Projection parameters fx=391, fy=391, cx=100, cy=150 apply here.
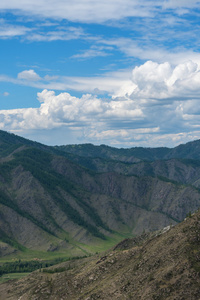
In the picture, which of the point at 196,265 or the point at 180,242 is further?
the point at 180,242

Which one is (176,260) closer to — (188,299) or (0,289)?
(188,299)

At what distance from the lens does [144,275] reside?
105438mm

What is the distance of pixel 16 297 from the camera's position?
14988 cm

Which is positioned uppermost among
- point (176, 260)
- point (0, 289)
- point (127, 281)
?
point (176, 260)

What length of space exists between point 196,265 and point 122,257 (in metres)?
40.9

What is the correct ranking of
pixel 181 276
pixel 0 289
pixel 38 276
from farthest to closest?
pixel 0 289 < pixel 38 276 < pixel 181 276

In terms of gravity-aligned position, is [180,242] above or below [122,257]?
above

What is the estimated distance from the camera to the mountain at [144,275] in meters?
92.8

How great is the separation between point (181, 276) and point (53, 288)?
57.9m

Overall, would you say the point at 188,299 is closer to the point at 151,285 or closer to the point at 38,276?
the point at 151,285

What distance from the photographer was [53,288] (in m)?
136

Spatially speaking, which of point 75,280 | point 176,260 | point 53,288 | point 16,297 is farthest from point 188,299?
point 16,297

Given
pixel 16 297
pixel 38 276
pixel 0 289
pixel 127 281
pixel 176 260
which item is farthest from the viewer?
pixel 0 289

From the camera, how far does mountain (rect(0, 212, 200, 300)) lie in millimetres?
92750
